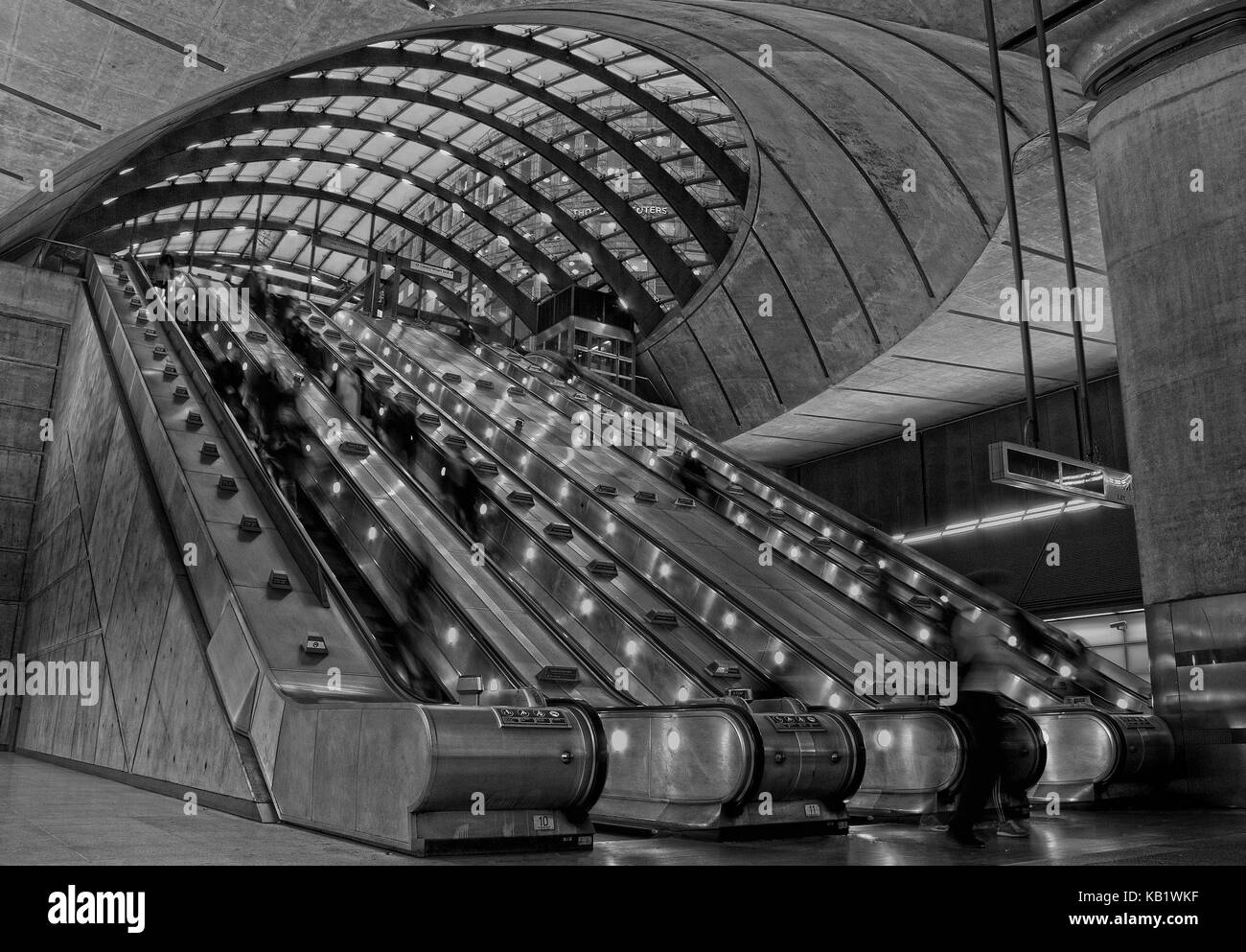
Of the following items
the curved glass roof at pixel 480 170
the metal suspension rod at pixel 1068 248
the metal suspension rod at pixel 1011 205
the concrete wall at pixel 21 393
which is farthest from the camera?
the curved glass roof at pixel 480 170

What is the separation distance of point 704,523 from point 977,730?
8.14 m

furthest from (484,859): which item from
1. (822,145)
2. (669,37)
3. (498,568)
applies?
(822,145)

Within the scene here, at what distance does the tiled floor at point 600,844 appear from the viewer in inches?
187

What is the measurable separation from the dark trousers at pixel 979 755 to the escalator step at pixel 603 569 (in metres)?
5.24

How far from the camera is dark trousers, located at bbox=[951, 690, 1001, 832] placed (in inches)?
235

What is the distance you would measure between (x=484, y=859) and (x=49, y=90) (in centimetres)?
761

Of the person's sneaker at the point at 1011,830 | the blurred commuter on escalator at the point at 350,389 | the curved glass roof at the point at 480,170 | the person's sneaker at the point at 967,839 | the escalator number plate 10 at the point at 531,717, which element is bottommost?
the person's sneaker at the point at 1011,830

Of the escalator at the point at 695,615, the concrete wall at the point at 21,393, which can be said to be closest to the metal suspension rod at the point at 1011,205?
the escalator at the point at 695,615

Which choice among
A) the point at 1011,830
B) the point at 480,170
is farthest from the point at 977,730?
the point at 480,170

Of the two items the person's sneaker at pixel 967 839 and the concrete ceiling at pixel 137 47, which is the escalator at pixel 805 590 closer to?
the person's sneaker at pixel 967 839

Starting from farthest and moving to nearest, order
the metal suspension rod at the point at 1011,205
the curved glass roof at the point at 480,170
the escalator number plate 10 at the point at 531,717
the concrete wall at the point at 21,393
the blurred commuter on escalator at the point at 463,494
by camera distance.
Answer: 1. the curved glass roof at the point at 480,170
2. the concrete wall at the point at 21,393
3. the blurred commuter on escalator at the point at 463,494
4. the metal suspension rod at the point at 1011,205
5. the escalator number plate 10 at the point at 531,717

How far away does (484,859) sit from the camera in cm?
508

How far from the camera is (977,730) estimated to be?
6.12 m

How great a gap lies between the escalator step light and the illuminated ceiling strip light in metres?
11.6
